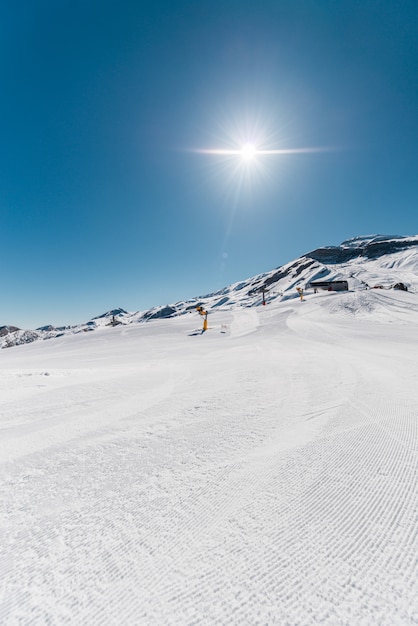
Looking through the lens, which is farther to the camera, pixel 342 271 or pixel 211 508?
pixel 342 271

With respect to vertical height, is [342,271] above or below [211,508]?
above

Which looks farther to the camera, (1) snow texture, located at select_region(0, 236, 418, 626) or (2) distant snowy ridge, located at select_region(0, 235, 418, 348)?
(2) distant snowy ridge, located at select_region(0, 235, 418, 348)

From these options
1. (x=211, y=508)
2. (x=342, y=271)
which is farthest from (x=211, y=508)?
(x=342, y=271)

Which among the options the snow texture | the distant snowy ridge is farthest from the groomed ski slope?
the distant snowy ridge

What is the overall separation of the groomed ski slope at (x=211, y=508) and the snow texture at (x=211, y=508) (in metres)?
0.01

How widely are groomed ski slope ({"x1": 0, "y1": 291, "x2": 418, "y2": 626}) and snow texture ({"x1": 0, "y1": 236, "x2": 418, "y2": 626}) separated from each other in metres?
0.01

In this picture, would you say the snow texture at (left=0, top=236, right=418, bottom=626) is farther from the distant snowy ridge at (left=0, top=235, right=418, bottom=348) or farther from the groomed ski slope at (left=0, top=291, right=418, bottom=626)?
the distant snowy ridge at (left=0, top=235, right=418, bottom=348)

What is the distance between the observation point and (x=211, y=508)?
84.0 inches

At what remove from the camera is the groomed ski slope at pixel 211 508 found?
1457mm

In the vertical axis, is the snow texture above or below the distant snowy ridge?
below

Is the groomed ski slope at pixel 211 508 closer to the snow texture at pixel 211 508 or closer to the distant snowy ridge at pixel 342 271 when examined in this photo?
the snow texture at pixel 211 508

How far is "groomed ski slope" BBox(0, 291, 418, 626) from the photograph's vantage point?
1.46 metres

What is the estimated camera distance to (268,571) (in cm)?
160

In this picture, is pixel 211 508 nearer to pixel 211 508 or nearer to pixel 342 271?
pixel 211 508
